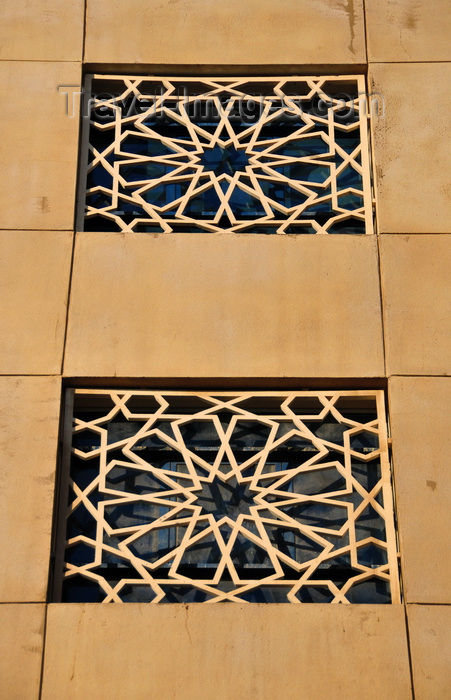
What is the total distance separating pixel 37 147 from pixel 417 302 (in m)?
2.52

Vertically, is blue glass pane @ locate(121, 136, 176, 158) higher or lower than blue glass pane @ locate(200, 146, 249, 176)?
higher

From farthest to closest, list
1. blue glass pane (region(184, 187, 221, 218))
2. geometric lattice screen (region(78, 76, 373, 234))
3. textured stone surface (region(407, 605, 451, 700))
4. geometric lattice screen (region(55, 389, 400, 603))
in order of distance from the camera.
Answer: blue glass pane (region(184, 187, 221, 218)) → geometric lattice screen (region(78, 76, 373, 234)) → geometric lattice screen (region(55, 389, 400, 603)) → textured stone surface (region(407, 605, 451, 700))

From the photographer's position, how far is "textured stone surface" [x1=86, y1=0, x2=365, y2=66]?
7.12 m

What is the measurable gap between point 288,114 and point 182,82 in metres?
0.72

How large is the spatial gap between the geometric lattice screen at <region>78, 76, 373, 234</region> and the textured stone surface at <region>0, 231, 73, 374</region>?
0.33m

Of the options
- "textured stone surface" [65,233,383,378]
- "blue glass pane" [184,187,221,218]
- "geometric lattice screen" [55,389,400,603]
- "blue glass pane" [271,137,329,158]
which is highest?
"blue glass pane" [271,137,329,158]

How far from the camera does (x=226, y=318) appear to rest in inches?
250

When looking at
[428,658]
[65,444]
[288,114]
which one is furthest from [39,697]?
[288,114]

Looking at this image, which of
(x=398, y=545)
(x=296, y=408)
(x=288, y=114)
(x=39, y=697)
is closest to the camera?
(x=39, y=697)

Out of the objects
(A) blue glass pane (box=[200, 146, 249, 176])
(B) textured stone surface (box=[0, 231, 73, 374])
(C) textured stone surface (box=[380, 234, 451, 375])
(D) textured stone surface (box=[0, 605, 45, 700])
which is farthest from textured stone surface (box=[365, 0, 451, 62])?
(D) textured stone surface (box=[0, 605, 45, 700])

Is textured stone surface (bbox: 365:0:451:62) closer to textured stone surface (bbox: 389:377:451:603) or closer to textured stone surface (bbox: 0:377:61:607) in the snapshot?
textured stone surface (bbox: 389:377:451:603)

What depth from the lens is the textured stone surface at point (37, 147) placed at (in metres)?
6.64

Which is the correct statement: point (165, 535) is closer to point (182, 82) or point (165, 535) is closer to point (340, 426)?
point (340, 426)

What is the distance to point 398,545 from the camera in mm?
5855
